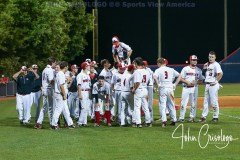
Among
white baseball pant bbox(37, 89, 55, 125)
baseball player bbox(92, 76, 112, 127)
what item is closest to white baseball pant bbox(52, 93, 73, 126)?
white baseball pant bbox(37, 89, 55, 125)

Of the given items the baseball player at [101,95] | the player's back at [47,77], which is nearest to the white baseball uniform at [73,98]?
the baseball player at [101,95]

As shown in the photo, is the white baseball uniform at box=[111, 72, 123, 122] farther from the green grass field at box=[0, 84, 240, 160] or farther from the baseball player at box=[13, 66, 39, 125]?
the baseball player at box=[13, 66, 39, 125]

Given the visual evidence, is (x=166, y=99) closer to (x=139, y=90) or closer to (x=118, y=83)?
(x=139, y=90)

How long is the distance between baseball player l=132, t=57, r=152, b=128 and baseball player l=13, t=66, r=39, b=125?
359 centimetres

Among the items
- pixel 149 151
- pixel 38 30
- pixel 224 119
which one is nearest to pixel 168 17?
pixel 38 30

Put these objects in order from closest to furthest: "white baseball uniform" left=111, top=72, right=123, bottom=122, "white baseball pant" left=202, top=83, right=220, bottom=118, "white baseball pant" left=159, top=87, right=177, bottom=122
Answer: "white baseball pant" left=159, top=87, right=177, bottom=122, "white baseball uniform" left=111, top=72, right=123, bottom=122, "white baseball pant" left=202, top=83, right=220, bottom=118

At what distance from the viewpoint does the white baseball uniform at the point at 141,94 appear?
17.7 metres

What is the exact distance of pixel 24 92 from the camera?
19.6 meters

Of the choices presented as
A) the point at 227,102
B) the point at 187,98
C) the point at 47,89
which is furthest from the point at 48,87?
the point at 227,102

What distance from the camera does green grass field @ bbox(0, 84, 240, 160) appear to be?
1291 cm

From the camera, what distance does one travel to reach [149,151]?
43.9 feet

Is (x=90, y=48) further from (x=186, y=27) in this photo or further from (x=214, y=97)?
(x=214, y=97)

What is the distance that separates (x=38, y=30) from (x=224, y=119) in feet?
60.9

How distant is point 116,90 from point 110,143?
15.0ft
